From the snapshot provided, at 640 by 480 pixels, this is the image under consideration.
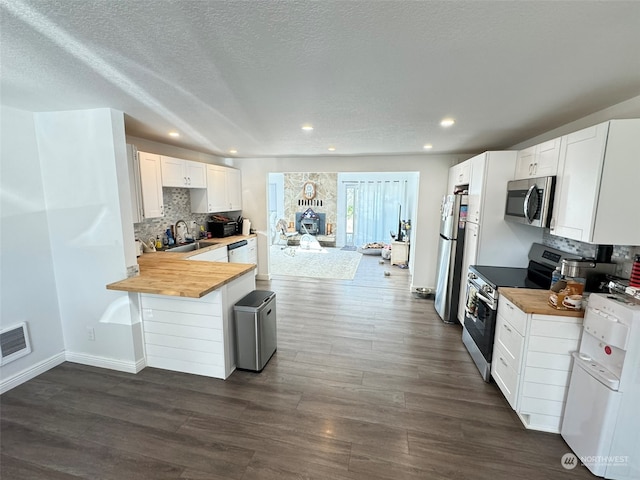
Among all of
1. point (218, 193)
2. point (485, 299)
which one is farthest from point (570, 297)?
point (218, 193)

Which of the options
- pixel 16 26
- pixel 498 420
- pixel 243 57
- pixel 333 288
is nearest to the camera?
pixel 16 26

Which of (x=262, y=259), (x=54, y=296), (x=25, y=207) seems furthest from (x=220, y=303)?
(x=262, y=259)

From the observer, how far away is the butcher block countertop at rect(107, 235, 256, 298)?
227 centimetres

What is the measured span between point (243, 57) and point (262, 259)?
A: 4407mm

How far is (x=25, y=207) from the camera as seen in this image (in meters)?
2.46


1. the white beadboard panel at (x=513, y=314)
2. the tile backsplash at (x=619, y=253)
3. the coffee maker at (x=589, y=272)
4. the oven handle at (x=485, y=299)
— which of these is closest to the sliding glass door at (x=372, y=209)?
the oven handle at (x=485, y=299)

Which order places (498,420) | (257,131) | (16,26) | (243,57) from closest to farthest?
(16,26) < (243,57) < (498,420) < (257,131)

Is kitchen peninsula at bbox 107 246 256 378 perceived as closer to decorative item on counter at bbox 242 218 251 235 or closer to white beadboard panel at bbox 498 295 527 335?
white beadboard panel at bbox 498 295 527 335

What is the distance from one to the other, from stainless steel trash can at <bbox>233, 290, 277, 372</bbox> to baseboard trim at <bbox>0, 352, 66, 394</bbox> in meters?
1.82

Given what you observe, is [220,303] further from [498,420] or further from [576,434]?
[576,434]

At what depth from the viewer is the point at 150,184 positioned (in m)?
3.37

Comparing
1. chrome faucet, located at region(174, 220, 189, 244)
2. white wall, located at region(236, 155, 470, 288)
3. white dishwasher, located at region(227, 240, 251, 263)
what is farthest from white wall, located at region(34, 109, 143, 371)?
white wall, located at region(236, 155, 470, 288)

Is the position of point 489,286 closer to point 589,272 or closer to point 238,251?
point 589,272

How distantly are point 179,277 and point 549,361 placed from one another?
3.06 metres
